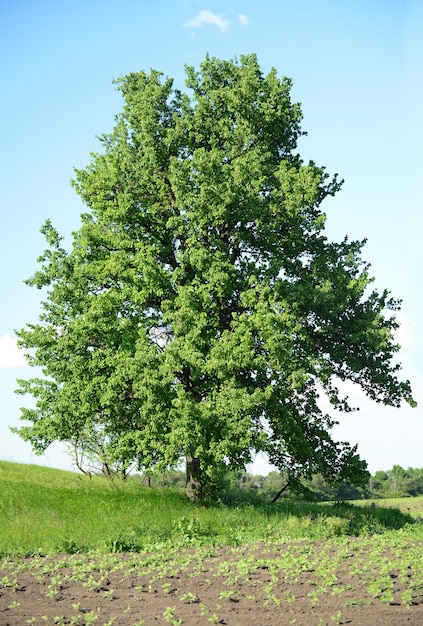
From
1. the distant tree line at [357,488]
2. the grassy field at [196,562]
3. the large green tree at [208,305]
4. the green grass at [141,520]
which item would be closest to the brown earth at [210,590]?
the grassy field at [196,562]

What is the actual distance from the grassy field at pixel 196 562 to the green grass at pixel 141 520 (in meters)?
0.05

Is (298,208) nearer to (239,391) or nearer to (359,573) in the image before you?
(239,391)

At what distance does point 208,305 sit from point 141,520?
736 centimetres

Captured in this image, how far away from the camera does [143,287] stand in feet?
74.3

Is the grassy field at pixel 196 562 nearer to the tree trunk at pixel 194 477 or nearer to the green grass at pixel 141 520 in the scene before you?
the green grass at pixel 141 520

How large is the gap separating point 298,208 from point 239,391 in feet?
23.6

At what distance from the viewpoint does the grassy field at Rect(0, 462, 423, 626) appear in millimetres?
10266

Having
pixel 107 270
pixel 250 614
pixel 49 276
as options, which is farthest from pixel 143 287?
pixel 250 614

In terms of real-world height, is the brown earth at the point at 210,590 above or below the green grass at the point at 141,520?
below

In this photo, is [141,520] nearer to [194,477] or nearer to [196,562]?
[194,477]

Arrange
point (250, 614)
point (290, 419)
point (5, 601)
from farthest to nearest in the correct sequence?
1. point (290, 419)
2. point (5, 601)
3. point (250, 614)

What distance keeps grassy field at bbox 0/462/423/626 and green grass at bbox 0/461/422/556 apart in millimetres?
50

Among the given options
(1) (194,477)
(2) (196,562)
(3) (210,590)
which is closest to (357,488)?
(1) (194,477)

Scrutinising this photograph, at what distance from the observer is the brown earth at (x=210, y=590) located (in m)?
9.95
